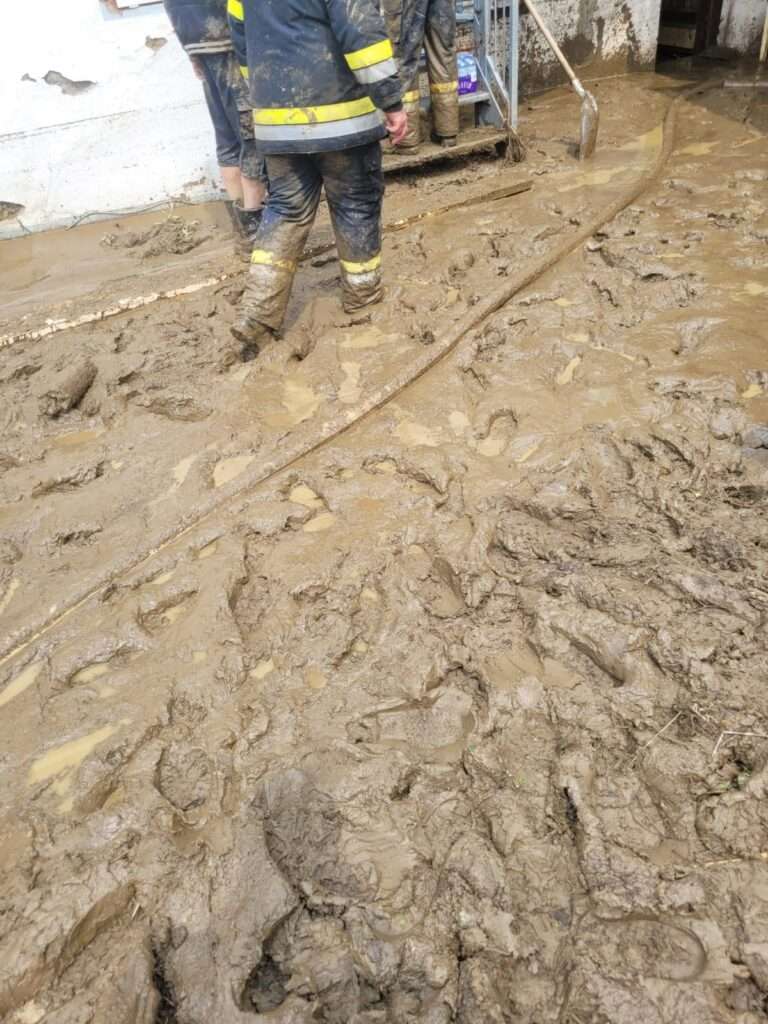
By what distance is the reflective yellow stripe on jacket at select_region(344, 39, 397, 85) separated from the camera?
10.5 ft

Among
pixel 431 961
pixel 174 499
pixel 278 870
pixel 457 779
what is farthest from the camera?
pixel 174 499

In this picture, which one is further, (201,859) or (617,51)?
(617,51)

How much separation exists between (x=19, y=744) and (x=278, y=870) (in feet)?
3.19

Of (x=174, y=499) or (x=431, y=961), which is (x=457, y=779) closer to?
(x=431, y=961)

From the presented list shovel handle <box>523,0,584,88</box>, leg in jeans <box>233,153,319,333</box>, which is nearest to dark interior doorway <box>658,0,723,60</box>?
shovel handle <box>523,0,584,88</box>

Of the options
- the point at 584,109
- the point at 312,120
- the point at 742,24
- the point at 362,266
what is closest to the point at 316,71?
the point at 312,120

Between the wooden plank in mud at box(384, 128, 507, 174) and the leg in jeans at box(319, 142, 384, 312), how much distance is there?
208 cm

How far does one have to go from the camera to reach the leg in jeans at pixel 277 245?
3.72 metres

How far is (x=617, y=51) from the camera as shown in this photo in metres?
8.32

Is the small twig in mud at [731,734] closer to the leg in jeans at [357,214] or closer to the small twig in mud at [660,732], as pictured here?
the small twig in mud at [660,732]

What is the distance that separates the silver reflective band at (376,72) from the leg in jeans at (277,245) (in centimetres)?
55

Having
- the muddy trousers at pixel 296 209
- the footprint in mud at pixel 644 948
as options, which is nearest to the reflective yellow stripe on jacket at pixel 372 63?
the muddy trousers at pixel 296 209

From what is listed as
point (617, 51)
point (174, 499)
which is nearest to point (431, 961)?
point (174, 499)

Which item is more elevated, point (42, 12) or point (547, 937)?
point (42, 12)
